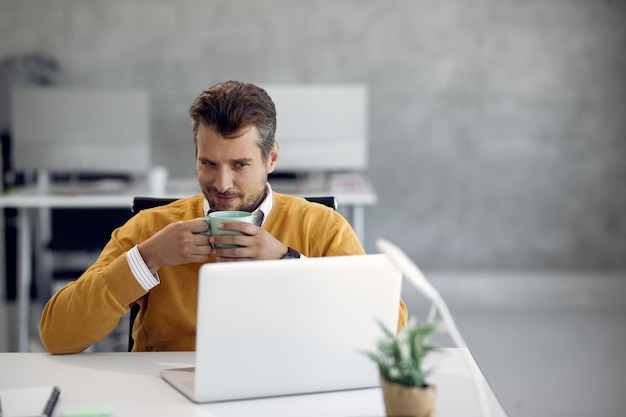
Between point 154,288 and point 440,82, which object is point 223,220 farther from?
point 440,82

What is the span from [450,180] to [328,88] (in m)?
1.15

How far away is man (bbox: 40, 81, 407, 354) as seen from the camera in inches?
61.4

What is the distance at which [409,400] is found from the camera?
42.4 inches

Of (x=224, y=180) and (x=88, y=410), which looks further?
(x=224, y=180)

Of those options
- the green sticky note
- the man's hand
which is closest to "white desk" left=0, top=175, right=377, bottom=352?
the man's hand

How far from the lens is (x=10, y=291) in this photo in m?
4.55

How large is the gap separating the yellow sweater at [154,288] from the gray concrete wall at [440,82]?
3.23m

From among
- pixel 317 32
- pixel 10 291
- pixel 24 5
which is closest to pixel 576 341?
pixel 317 32

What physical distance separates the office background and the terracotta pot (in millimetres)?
3850

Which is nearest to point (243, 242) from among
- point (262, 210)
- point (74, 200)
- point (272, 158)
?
point (262, 210)

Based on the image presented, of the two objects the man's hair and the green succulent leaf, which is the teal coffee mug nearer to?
the man's hair

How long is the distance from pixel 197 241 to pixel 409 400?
0.60 m

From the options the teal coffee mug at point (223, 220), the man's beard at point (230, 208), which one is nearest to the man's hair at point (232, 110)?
the man's beard at point (230, 208)

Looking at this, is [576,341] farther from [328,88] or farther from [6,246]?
[6,246]
